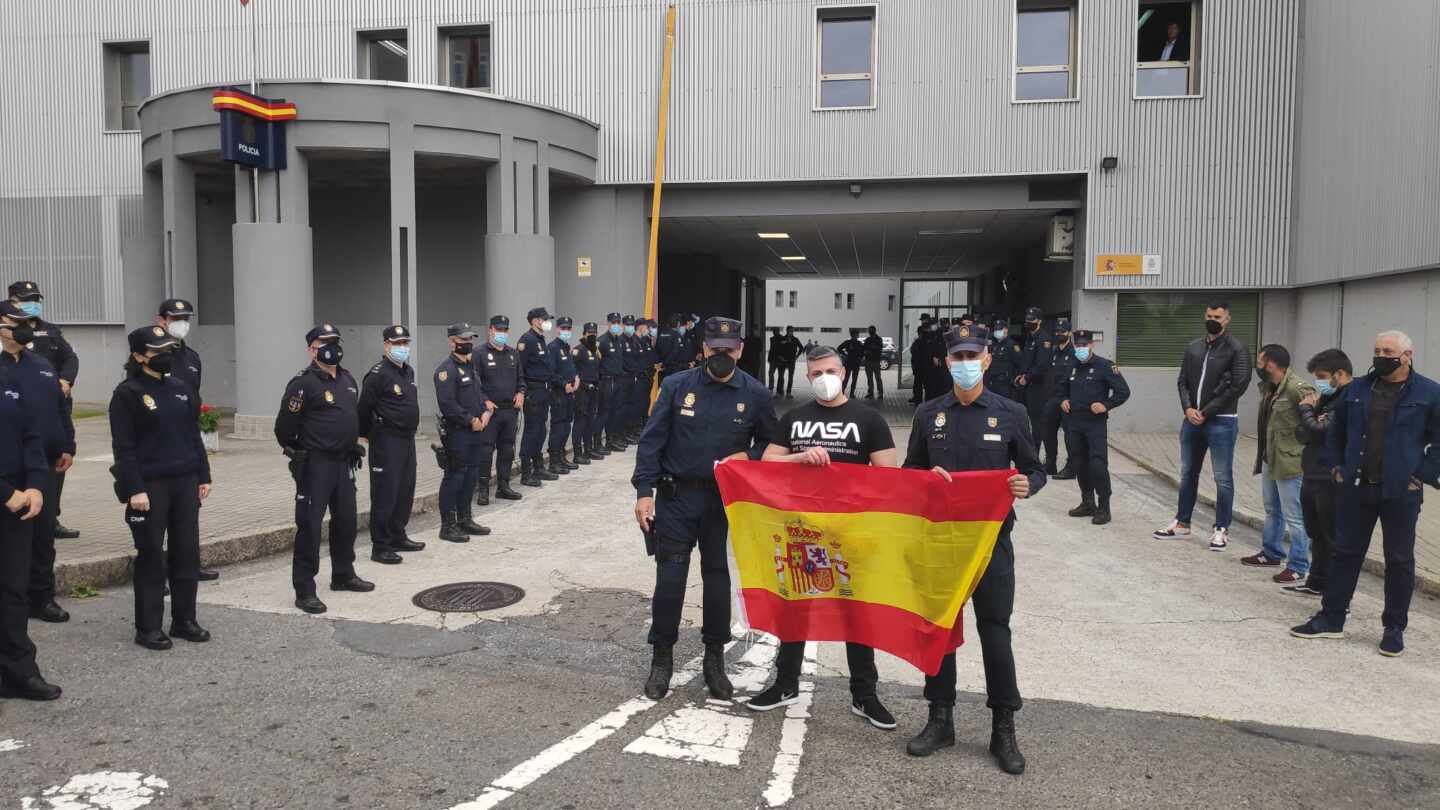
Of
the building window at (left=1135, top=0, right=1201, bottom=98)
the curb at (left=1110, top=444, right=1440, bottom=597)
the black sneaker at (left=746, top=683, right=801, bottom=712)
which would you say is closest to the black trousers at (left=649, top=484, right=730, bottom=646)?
the black sneaker at (left=746, top=683, right=801, bottom=712)

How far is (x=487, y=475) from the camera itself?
A: 11.0 meters

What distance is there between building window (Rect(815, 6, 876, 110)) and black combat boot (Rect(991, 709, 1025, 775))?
15.9m

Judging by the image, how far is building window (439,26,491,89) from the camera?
20.4m

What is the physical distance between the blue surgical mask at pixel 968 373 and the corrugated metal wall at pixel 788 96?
47.6 feet

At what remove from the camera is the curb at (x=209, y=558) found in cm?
731

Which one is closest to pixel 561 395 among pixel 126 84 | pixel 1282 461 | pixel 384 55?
pixel 1282 461

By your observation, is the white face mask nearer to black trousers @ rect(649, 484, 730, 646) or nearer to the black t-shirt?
the black t-shirt

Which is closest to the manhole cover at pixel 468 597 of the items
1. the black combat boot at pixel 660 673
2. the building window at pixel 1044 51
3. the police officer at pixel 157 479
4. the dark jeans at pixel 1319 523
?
the police officer at pixel 157 479

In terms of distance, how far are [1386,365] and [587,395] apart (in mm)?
10414

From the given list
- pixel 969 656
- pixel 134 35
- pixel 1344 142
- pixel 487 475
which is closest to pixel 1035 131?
pixel 1344 142

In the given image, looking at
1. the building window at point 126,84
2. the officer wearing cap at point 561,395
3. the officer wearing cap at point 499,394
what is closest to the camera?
the officer wearing cap at point 499,394

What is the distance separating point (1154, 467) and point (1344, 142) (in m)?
6.15

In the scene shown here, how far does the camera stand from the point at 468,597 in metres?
7.34

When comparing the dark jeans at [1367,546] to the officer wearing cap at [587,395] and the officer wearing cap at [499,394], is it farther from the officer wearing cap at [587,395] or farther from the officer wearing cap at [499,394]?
the officer wearing cap at [587,395]
